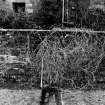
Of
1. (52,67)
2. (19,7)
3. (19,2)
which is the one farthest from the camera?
(19,7)

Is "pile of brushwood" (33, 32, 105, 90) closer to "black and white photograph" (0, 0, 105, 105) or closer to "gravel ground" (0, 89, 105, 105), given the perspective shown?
"black and white photograph" (0, 0, 105, 105)

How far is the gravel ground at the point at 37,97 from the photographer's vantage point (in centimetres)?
383

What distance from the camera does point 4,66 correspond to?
15.9 ft

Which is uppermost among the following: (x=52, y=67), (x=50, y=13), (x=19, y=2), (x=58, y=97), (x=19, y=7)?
(x=19, y=2)

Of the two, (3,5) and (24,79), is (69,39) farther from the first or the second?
(3,5)

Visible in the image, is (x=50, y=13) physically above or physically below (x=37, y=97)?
above

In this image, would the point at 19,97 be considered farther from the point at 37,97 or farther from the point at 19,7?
the point at 19,7

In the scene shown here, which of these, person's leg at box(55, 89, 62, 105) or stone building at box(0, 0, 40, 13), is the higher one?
stone building at box(0, 0, 40, 13)

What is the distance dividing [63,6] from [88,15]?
1.01m

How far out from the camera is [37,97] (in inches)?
157

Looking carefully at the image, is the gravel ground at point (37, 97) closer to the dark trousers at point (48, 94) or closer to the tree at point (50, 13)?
the dark trousers at point (48, 94)

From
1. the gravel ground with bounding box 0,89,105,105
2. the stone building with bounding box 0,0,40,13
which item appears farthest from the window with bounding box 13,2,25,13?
the gravel ground with bounding box 0,89,105,105

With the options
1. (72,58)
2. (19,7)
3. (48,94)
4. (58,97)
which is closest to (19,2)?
(19,7)

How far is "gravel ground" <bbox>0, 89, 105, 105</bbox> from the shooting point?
3.83 meters
